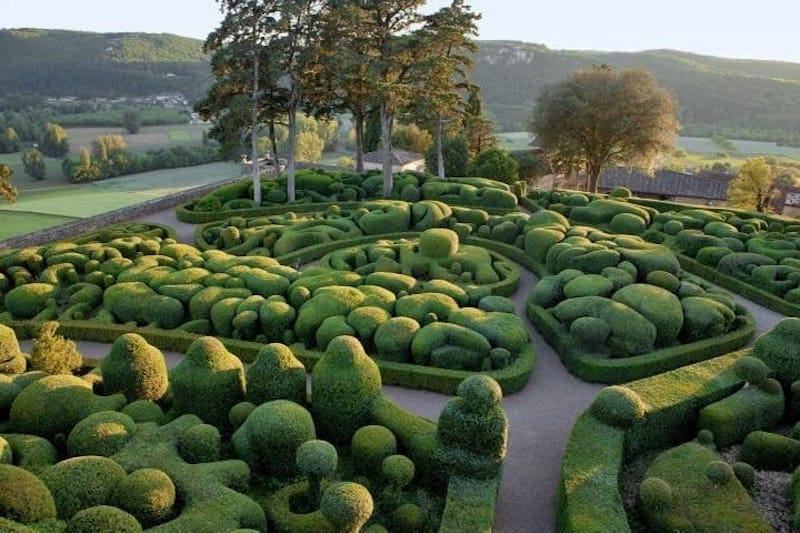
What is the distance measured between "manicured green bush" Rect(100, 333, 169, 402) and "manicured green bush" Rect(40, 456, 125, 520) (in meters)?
3.89

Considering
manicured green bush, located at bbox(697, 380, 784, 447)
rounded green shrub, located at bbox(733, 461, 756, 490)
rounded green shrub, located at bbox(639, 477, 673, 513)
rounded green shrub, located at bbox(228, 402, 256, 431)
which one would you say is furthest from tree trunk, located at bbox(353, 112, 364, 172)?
rounded green shrub, located at bbox(639, 477, 673, 513)

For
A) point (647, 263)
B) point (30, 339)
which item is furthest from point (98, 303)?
point (647, 263)

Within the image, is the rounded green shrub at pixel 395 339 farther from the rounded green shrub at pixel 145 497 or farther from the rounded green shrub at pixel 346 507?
the rounded green shrub at pixel 145 497

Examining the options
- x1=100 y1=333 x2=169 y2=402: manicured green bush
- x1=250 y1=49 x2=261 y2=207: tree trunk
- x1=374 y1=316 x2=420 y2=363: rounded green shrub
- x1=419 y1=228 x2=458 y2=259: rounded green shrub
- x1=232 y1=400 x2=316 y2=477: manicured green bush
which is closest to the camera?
x1=232 y1=400 x2=316 y2=477: manicured green bush

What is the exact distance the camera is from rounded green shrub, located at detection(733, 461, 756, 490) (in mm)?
13828

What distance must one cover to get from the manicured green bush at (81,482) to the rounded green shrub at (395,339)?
364 inches

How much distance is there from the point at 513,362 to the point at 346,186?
27003 mm

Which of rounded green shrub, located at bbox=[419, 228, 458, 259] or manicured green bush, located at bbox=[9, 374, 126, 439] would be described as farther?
rounded green shrub, located at bbox=[419, 228, 458, 259]

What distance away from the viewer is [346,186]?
142 feet

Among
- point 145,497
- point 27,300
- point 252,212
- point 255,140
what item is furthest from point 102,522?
point 255,140

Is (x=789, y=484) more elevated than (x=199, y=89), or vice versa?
(x=199, y=89)

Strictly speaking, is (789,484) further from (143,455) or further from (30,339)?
(30,339)

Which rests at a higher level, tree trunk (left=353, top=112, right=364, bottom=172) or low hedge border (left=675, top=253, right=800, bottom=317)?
tree trunk (left=353, top=112, right=364, bottom=172)

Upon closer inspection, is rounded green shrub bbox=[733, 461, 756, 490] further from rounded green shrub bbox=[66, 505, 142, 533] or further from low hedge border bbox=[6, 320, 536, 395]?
rounded green shrub bbox=[66, 505, 142, 533]
